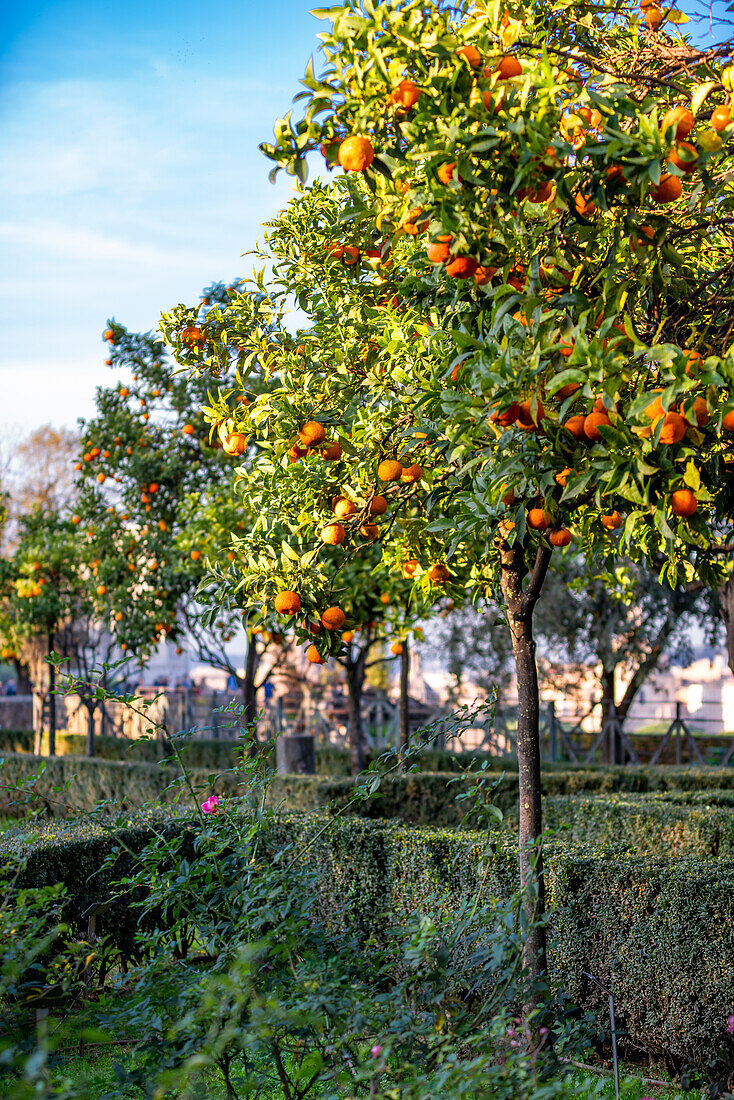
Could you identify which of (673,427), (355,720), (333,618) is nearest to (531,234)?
(673,427)

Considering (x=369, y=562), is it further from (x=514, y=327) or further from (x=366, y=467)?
(x=514, y=327)

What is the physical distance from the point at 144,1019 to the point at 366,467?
194 centimetres

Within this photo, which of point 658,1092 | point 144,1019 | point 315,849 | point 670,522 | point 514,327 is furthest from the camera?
point 315,849

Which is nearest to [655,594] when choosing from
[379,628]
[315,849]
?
[379,628]

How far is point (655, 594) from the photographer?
1530 cm

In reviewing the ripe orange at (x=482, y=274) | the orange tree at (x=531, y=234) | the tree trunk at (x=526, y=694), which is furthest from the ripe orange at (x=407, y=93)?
the tree trunk at (x=526, y=694)

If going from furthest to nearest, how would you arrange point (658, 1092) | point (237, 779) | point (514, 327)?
1. point (237, 779)
2. point (658, 1092)
3. point (514, 327)

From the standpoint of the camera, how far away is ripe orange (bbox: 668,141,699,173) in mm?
2102

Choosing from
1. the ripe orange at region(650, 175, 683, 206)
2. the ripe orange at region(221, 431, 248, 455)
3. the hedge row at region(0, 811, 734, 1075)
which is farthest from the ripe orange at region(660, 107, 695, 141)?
the hedge row at region(0, 811, 734, 1075)

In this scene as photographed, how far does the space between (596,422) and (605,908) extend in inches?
119

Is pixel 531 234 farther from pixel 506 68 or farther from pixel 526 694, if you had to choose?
pixel 526 694

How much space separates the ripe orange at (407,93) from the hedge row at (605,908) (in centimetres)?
255

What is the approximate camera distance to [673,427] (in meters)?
2.05

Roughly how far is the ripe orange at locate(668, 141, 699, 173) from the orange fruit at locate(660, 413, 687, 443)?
0.62m
